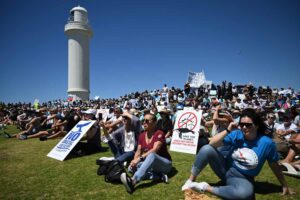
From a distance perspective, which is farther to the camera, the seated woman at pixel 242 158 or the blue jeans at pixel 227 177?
the seated woman at pixel 242 158

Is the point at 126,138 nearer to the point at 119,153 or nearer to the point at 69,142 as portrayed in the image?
the point at 119,153

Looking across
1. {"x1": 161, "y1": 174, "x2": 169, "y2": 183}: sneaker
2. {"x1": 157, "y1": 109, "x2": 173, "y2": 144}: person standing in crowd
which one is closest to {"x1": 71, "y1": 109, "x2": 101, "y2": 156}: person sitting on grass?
{"x1": 157, "y1": 109, "x2": 173, "y2": 144}: person standing in crowd

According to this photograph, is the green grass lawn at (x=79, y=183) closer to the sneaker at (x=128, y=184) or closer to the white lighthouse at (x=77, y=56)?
the sneaker at (x=128, y=184)

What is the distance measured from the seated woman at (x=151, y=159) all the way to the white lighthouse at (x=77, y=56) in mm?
39419

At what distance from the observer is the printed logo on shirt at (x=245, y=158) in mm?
3586

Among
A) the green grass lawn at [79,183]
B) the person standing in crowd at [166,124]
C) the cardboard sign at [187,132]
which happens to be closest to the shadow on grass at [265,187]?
the green grass lawn at [79,183]

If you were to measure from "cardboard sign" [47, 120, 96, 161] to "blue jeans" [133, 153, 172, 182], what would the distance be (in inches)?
120

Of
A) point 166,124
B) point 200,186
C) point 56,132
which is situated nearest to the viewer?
point 200,186

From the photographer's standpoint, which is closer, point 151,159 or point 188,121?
point 151,159

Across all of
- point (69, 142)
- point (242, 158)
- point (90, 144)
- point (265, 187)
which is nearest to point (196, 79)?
point (90, 144)

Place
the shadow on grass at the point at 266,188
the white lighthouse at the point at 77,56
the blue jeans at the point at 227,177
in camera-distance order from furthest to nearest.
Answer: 1. the white lighthouse at the point at 77,56
2. the shadow on grass at the point at 266,188
3. the blue jeans at the point at 227,177

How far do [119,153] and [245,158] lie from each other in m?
3.66

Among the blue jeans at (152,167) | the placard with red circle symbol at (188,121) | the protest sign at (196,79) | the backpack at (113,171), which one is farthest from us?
the protest sign at (196,79)

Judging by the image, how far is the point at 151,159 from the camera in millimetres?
4609
